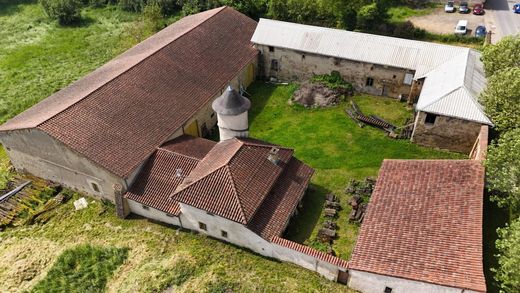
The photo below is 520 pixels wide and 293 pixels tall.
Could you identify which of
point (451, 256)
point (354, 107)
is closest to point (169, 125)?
point (354, 107)

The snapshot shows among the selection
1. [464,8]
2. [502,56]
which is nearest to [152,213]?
[502,56]

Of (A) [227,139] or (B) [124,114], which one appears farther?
(B) [124,114]

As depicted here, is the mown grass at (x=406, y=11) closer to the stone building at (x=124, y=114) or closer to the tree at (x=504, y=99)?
the stone building at (x=124, y=114)

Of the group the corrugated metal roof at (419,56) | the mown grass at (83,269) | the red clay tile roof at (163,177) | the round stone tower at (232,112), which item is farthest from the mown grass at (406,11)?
the mown grass at (83,269)

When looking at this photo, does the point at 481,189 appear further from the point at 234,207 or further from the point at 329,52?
the point at 329,52

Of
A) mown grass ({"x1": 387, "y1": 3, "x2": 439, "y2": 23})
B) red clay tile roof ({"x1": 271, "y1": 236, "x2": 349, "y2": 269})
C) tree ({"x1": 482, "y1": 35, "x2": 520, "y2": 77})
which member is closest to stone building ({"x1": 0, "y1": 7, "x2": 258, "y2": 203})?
red clay tile roof ({"x1": 271, "y1": 236, "x2": 349, "y2": 269})

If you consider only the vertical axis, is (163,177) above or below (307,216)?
above

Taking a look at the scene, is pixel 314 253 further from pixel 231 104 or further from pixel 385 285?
pixel 231 104
